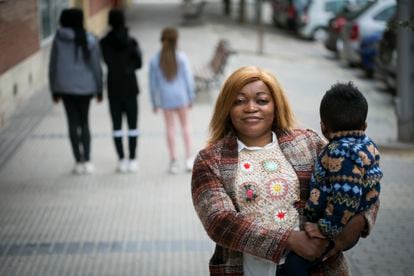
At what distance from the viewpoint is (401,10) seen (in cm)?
986

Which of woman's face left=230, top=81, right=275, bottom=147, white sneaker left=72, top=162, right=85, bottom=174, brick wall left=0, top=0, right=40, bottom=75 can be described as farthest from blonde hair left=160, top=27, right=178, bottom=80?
woman's face left=230, top=81, right=275, bottom=147

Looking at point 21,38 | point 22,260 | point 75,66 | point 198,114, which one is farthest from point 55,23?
point 22,260

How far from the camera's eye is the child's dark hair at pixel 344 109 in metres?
2.73

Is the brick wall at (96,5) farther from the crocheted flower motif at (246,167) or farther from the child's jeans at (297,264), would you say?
the child's jeans at (297,264)

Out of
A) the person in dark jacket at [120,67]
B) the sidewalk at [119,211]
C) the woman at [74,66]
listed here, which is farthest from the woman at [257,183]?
the person in dark jacket at [120,67]

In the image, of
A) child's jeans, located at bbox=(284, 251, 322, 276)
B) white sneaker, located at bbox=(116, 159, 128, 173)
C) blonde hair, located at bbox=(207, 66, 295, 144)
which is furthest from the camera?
white sneaker, located at bbox=(116, 159, 128, 173)

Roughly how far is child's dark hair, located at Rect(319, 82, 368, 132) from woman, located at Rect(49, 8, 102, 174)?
5.92 m

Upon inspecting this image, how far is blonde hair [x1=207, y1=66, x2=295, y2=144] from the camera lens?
2889 millimetres

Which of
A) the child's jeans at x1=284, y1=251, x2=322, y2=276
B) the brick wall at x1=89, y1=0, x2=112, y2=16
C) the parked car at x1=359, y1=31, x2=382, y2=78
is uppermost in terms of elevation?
the child's jeans at x1=284, y1=251, x2=322, y2=276

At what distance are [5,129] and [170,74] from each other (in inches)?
142

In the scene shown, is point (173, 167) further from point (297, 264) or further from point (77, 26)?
point (297, 264)

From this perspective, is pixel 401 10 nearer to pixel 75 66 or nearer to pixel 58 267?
pixel 75 66

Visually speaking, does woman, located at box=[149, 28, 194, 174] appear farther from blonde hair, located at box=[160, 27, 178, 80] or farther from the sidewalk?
the sidewalk

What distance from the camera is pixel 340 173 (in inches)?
104
